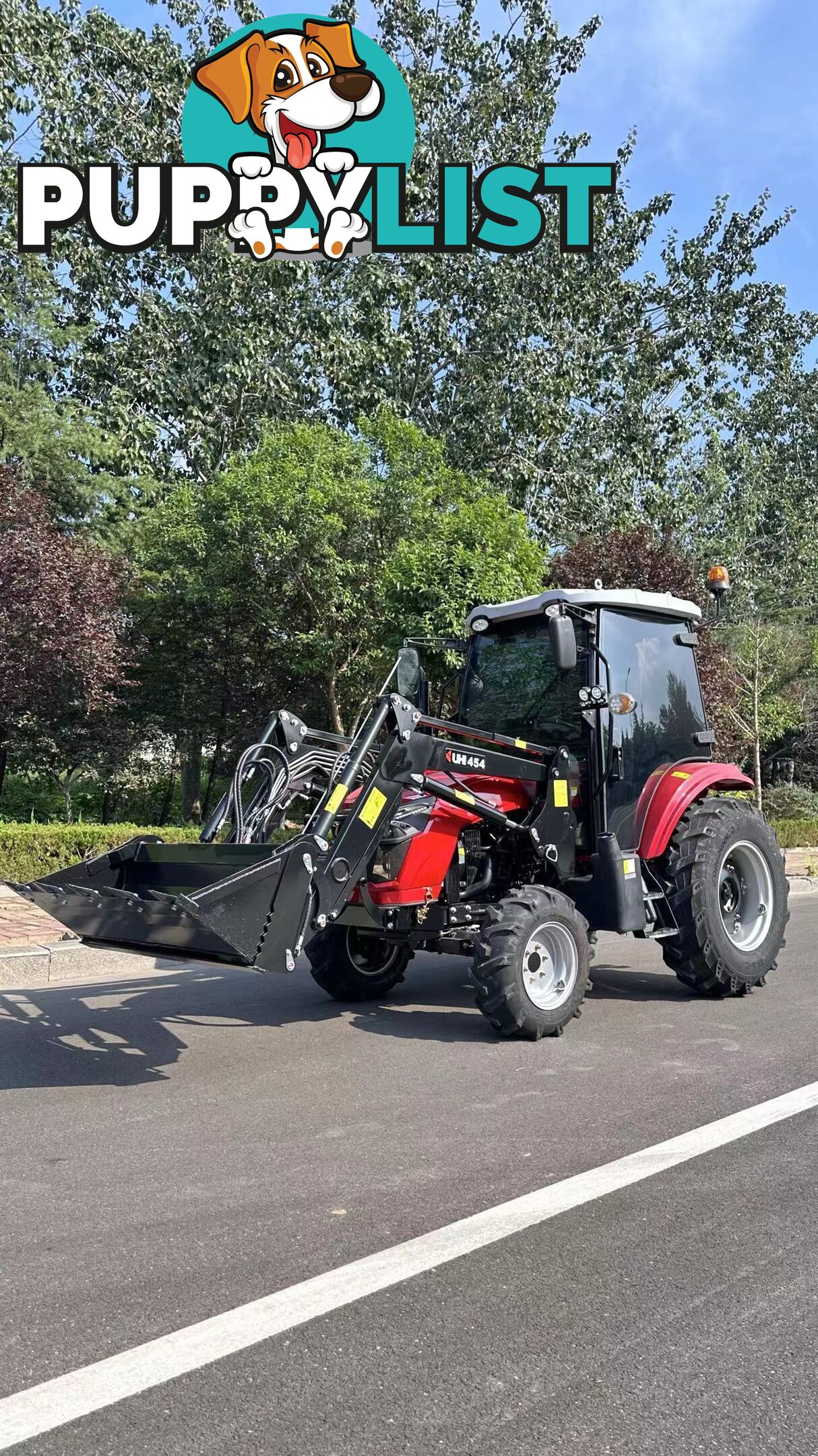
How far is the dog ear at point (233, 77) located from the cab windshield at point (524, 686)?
18951 mm

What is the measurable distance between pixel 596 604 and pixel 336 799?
2.51 m

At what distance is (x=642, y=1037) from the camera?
21.3 ft

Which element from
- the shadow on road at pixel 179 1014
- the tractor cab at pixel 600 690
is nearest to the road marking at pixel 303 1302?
the shadow on road at pixel 179 1014

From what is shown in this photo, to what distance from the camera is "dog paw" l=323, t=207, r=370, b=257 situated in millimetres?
22922

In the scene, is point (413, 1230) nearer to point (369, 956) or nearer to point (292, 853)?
point (292, 853)

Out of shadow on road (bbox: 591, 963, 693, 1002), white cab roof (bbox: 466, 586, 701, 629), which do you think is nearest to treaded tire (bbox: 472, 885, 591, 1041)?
shadow on road (bbox: 591, 963, 693, 1002)

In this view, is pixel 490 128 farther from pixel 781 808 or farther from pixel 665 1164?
pixel 665 1164

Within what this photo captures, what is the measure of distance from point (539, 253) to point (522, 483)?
→ 252 inches

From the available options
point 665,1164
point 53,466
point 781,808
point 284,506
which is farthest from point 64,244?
point 665,1164

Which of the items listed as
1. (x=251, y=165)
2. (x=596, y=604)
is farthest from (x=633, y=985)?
(x=251, y=165)

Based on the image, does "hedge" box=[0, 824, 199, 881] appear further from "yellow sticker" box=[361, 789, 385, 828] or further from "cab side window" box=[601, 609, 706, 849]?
"yellow sticker" box=[361, 789, 385, 828]

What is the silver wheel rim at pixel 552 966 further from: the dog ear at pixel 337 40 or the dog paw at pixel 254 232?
the dog ear at pixel 337 40

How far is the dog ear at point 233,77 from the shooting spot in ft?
74.7

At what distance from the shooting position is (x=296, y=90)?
22.0 metres
